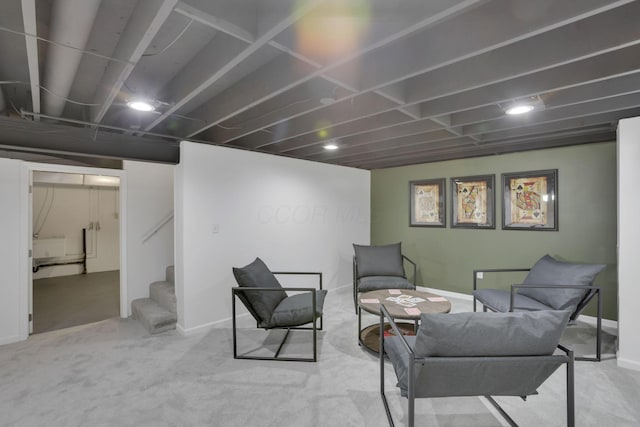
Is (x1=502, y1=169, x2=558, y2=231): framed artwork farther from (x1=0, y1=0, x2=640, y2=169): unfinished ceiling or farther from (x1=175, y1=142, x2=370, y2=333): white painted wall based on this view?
(x1=175, y1=142, x2=370, y2=333): white painted wall

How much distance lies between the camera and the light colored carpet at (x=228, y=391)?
205 cm

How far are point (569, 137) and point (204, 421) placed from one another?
4731 mm

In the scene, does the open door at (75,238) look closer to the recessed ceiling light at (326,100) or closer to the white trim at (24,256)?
the white trim at (24,256)

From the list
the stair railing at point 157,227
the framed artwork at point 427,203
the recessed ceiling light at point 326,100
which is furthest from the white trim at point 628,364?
the stair railing at point 157,227

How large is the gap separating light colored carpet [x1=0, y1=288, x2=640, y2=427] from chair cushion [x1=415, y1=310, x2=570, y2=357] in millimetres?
769

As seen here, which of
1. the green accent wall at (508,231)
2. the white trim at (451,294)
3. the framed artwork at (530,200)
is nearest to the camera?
the green accent wall at (508,231)

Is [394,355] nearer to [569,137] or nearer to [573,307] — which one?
[573,307]

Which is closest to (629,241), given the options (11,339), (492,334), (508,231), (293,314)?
(508,231)

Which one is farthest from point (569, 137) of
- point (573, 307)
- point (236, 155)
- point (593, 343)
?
point (236, 155)

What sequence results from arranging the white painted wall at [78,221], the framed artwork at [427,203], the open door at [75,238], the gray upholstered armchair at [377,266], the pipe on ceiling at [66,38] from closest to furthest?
the pipe on ceiling at [66,38] → the gray upholstered armchair at [377,266] → the framed artwork at [427,203] → the open door at [75,238] → the white painted wall at [78,221]

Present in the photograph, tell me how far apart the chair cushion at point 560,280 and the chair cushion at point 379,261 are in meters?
1.62

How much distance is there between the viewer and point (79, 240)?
679 centimetres

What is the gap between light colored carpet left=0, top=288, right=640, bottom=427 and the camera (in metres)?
2.05

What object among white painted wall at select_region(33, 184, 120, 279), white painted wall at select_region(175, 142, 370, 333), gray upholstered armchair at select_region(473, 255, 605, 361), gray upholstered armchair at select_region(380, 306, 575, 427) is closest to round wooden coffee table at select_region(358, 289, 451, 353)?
gray upholstered armchair at select_region(473, 255, 605, 361)
